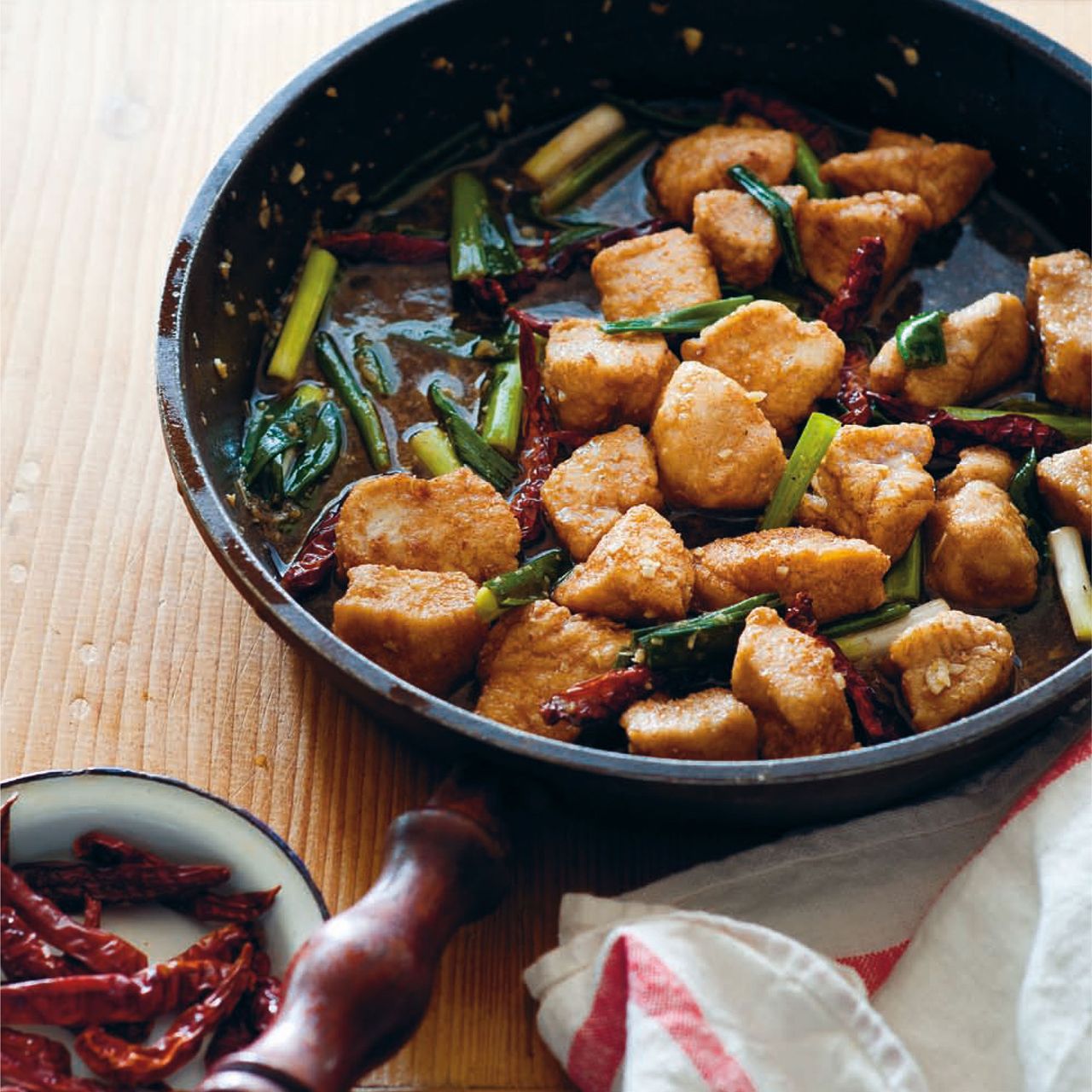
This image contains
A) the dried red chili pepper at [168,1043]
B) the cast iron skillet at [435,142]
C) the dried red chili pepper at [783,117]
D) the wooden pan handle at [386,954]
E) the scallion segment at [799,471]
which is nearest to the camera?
the wooden pan handle at [386,954]

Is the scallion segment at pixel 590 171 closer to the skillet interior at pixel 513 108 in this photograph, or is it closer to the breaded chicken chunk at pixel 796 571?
the skillet interior at pixel 513 108

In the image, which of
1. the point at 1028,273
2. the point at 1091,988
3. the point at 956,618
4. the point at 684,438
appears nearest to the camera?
the point at 1091,988

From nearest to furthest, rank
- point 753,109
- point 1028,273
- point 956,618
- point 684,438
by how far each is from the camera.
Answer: point 956,618, point 684,438, point 1028,273, point 753,109

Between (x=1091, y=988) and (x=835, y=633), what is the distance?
0.63 m

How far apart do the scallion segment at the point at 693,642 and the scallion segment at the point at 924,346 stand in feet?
1.77

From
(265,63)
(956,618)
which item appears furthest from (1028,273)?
(265,63)

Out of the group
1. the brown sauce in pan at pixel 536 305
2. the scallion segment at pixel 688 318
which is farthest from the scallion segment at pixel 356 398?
the scallion segment at pixel 688 318

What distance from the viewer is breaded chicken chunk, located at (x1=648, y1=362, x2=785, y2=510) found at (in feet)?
7.93

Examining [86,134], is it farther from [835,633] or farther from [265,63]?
[835,633]

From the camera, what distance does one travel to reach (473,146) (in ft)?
9.95

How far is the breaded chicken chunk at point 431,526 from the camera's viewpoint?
2400 millimetres

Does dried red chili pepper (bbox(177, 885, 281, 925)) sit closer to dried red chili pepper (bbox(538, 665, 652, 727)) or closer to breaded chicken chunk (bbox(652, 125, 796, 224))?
dried red chili pepper (bbox(538, 665, 652, 727))

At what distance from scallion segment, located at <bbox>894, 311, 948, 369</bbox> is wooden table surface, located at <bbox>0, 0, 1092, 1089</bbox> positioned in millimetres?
876

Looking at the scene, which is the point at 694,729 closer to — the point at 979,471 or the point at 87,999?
the point at 979,471
